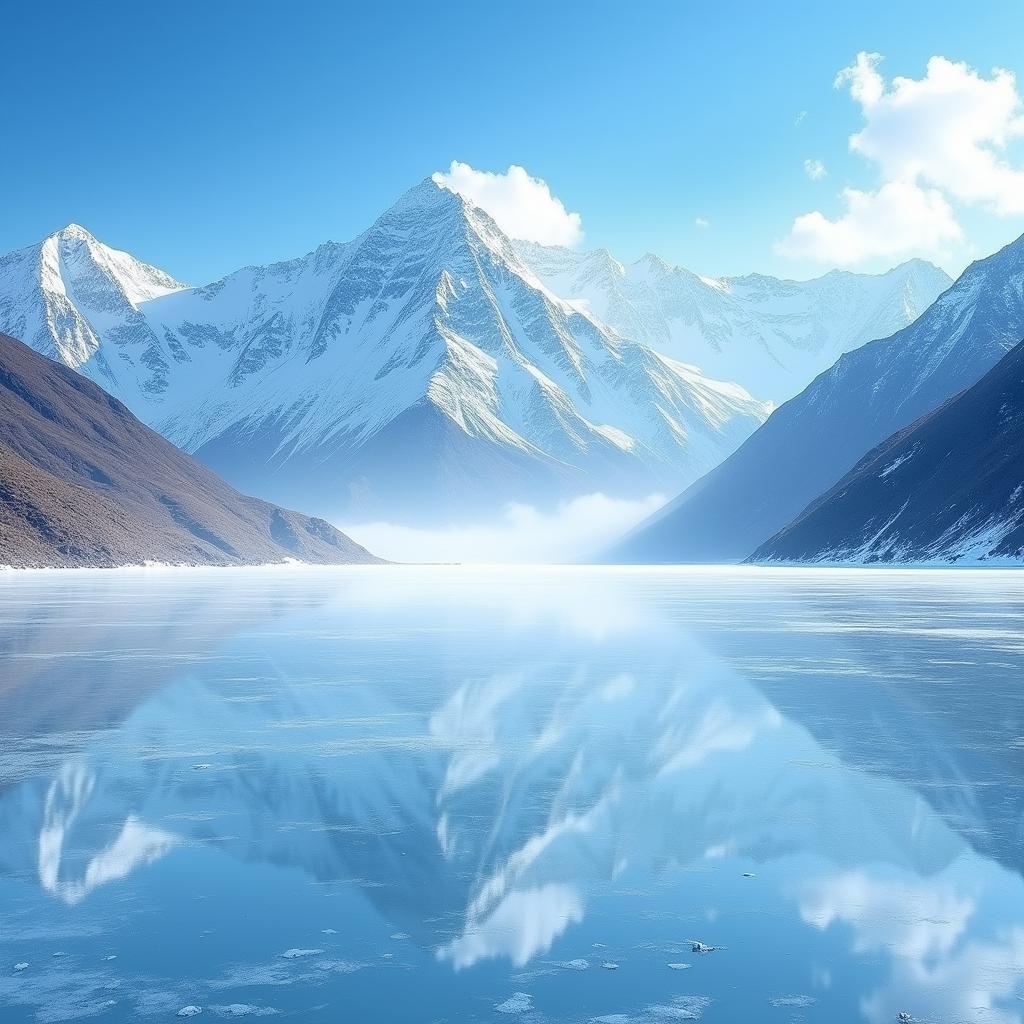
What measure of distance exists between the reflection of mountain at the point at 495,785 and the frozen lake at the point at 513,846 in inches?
2.7

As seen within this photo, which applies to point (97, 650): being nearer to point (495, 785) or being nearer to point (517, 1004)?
point (495, 785)

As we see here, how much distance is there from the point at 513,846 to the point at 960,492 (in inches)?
6931

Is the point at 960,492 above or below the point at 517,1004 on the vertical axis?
above

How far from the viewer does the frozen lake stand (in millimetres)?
9094

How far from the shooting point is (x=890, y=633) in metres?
43.2

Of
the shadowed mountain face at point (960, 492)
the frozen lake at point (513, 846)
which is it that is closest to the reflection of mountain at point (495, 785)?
the frozen lake at point (513, 846)

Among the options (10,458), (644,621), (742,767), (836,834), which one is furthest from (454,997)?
(10,458)

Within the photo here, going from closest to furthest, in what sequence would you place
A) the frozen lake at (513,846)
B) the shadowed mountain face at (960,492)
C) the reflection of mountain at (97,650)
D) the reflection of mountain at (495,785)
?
the frozen lake at (513,846) < the reflection of mountain at (495,785) < the reflection of mountain at (97,650) < the shadowed mountain face at (960,492)

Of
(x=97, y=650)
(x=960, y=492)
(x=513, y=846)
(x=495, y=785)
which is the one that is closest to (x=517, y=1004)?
(x=513, y=846)

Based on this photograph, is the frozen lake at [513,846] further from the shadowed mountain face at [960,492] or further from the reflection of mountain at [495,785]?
the shadowed mountain face at [960,492]

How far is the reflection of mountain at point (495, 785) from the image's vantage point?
12.1m

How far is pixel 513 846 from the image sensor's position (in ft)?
42.3

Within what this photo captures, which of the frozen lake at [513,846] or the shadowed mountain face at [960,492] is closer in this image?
the frozen lake at [513,846]

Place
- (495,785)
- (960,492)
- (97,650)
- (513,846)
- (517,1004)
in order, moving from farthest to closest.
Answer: (960,492) → (97,650) → (495,785) → (513,846) → (517,1004)
